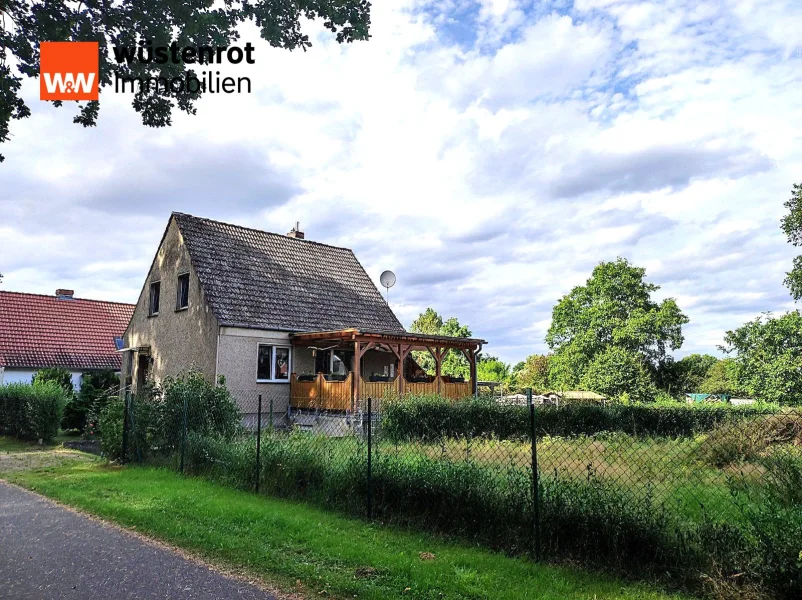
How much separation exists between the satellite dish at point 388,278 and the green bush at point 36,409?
13498 mm

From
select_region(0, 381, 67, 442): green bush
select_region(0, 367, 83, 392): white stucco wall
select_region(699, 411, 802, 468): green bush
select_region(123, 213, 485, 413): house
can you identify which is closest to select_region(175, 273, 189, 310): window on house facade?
select_region(123, 213, 485, 413): house

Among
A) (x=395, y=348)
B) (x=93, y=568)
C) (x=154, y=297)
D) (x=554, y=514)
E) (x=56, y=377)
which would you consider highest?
(x=154, y=297)

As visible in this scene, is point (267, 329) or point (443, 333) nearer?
point (267, 329)

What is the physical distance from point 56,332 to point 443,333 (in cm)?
2650

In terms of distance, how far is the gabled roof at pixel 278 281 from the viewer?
2048 centimetres

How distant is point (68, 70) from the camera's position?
822 centimetres

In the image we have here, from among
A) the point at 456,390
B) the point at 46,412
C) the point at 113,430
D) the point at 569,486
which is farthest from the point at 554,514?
the point at 46,412

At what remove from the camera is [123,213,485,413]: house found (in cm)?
1923

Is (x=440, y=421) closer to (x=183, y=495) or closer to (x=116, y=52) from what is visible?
(x=183, y=495)

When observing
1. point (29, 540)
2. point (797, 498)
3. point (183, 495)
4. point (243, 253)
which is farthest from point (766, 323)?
point (29, 540)

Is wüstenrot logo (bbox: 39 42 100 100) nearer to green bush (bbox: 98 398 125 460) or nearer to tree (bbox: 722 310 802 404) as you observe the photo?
green bush (bbox: 98 398 125 460)

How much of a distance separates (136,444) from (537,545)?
376 inches

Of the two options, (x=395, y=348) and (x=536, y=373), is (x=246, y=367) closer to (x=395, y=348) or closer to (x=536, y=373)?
(x=395, y=348)

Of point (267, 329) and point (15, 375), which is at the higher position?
point (267, 329)
